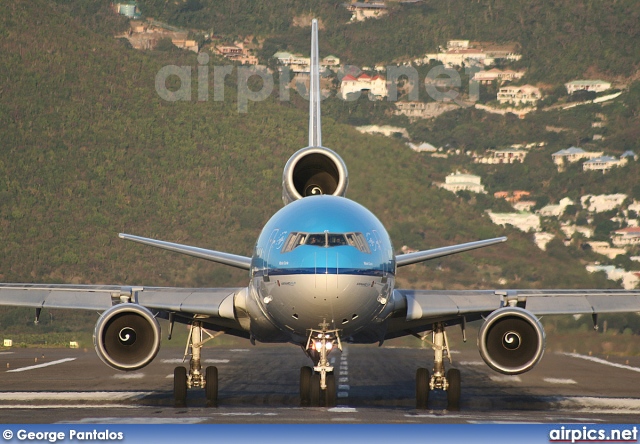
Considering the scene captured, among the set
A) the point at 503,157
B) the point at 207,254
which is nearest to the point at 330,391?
the point at 207,254

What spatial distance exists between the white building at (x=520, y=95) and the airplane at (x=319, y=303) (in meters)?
142

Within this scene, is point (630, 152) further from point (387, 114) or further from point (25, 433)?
point (25, 433)

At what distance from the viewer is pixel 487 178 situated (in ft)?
450

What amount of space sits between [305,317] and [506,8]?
16203 centimetres

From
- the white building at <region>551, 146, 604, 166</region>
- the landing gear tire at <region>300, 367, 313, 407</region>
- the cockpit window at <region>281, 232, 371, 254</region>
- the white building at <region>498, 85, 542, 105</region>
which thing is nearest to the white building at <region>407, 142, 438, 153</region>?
the white building at <region>551, 146, 604, 166</region>

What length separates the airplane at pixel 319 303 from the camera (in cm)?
2059

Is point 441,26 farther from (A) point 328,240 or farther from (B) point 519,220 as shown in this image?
(A) point 328,240

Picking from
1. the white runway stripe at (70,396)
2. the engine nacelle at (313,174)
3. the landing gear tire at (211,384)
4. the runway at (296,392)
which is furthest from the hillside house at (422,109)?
the landing gear tire at (211,384)

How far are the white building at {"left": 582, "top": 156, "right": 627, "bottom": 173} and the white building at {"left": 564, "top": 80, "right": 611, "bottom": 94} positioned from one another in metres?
23.6

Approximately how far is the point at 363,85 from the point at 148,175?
5224 cm

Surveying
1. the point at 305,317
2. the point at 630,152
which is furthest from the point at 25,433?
the point at 630,152

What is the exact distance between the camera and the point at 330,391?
883 inches

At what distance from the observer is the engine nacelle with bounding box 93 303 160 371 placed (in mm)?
22844

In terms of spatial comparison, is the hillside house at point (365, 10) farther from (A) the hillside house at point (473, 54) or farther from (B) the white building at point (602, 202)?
(B) the white building at point (602, 202)
